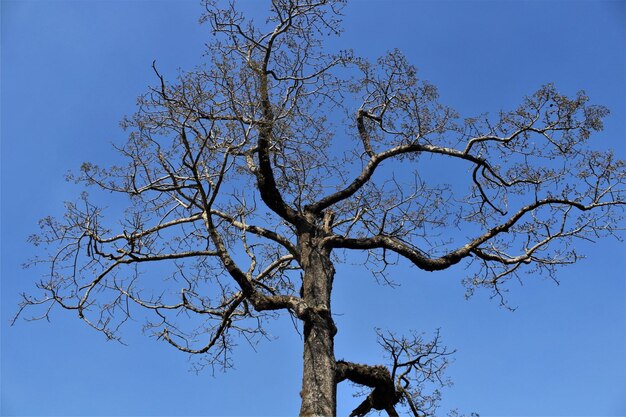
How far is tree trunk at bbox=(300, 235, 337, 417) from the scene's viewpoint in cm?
670

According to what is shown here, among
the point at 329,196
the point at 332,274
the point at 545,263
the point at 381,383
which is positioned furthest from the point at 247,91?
the point at 545,263

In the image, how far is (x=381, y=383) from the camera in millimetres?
7750

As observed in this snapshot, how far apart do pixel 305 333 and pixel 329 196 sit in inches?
88.2

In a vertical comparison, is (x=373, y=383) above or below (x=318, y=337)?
below

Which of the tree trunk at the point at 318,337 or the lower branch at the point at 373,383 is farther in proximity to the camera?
the lower branch at the point at 373,383

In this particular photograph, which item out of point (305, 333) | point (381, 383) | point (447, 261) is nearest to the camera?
point (305, 333)

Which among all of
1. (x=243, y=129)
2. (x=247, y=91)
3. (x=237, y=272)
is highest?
(x=247, y=91)

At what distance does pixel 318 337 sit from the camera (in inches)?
281

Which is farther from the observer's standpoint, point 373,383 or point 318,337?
point 373,383

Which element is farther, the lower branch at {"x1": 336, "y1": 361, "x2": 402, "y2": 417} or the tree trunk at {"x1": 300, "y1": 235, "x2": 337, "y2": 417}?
the lower branch at {"x1": 336, "y1": 361, "x2": 402, "y2": 417}

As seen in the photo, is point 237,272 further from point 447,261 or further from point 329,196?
point 447,261

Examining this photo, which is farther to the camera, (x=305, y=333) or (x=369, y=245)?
(x=369, y=245)

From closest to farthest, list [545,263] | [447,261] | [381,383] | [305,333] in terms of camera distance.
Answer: [305,333]
[381,383]
[447,261]
[545,263]

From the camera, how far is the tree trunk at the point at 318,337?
670cm
